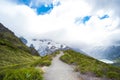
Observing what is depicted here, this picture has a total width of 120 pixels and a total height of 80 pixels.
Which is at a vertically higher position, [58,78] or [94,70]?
[94,70]

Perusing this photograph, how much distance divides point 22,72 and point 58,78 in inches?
239

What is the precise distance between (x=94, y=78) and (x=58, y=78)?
640 centimetres

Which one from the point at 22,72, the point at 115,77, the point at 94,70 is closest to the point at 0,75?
the point at 22,72

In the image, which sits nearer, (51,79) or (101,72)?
(51,79)

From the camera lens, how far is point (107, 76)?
3869 cm

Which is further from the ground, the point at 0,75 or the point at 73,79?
the point at 0,75

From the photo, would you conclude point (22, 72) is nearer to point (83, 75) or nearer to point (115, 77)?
point (83, 75)

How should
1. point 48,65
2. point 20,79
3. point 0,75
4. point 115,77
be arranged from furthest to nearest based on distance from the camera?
point 48,65, point 0,75, point 115,77, point 20,79

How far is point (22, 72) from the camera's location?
1412 inches

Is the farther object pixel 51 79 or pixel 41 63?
pixel 41 63

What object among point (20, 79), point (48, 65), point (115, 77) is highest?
point (48, 65)

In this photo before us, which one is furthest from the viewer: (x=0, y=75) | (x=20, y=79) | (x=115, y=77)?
(x=0, y=75)

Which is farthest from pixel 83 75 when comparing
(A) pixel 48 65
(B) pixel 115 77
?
(A) pixel 48 65

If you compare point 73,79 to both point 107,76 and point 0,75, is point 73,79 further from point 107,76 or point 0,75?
point 0,75
